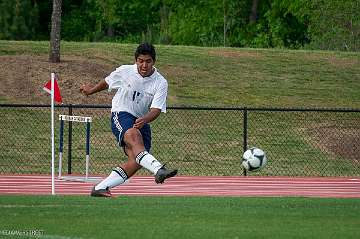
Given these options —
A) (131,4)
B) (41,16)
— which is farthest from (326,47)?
(41,16)

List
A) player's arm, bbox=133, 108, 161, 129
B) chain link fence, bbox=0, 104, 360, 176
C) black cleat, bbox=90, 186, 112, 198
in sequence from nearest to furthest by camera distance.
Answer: player's arm, bbox=133, 108, 161, 129 → black cleat, bbox=90, 186, 112, 198 → chain link fence, bbox=0, 104, 360, 176

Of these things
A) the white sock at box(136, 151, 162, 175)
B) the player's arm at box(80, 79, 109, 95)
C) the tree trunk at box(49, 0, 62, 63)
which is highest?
the tree trunk at box(49, 0, 62, 63)

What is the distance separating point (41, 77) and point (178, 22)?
28.4 metres

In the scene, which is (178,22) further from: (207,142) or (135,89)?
(135,89)

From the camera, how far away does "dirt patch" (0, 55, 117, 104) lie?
1190 inches

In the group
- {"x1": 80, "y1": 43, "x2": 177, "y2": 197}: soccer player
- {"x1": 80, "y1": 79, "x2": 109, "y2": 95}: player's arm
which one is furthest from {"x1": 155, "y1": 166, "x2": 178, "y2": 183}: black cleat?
{"x1": 80, "y1": 79, "x2": 109, "y2": 95}: player's arm

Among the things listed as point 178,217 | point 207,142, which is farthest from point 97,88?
point 207,142

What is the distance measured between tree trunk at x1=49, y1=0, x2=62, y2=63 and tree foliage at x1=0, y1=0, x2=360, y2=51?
17.5m

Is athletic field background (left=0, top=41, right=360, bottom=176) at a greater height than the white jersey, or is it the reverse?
the white jersey

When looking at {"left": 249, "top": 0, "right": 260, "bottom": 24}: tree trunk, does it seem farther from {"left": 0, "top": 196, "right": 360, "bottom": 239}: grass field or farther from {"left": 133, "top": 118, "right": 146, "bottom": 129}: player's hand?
{"left": 133, "top": 118, "right": 146, "bottom": 129}: player's hand

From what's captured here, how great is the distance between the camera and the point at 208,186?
21188mm

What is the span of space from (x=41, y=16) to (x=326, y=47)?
21.5m

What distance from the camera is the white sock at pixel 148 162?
1434 cm

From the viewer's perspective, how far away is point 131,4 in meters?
63.3
